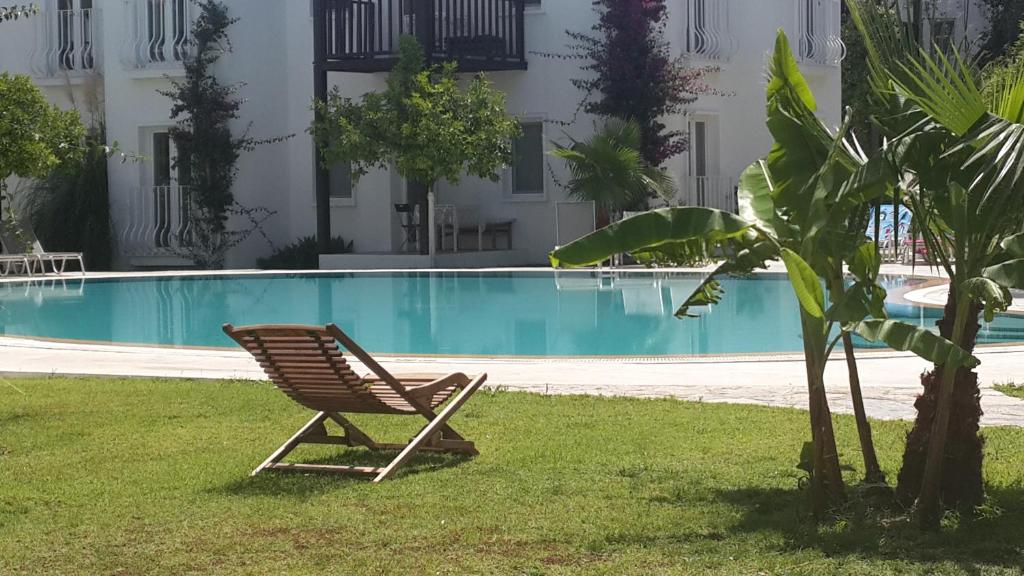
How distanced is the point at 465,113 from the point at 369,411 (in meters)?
16.5

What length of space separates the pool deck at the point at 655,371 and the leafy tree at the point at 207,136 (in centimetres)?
1318

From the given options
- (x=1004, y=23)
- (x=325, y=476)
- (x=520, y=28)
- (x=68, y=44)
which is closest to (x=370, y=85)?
(x=520, y=28)

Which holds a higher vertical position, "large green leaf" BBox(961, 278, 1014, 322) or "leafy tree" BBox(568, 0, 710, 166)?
"leafy tree" BBox(568, 0, 710, 166)

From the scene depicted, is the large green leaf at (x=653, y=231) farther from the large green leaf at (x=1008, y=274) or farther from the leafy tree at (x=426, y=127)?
the leafy tree at (x=426, y=127)

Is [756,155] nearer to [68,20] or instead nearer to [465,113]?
[465,113]

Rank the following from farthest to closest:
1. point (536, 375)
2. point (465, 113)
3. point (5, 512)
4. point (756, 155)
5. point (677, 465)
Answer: point (756, 155) → point (465, 113) → point (536, 375) → point (677, 465) → point (5, 512)

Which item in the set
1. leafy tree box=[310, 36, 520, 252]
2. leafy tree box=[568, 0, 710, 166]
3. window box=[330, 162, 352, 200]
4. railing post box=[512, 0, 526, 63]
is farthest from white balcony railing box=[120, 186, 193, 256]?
leafy tree box=[568, 0, 710, 166]

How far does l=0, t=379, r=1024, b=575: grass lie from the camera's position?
4707 mm

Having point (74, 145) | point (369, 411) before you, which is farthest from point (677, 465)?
point (74, 145)

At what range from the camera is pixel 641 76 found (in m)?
23.7

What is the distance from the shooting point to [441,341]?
14.3 metres

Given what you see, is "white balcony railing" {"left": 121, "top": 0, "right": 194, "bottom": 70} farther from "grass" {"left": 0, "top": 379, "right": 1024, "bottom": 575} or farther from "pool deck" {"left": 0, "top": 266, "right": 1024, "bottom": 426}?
"grass" {"left": 0, "top": 379, "right": 1024, "bottom": 575}

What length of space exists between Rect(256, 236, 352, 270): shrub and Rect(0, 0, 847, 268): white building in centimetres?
50

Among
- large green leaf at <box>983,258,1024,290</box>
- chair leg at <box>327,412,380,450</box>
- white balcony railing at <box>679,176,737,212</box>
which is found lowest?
chair leg at <box>327,412,380,450</box>
